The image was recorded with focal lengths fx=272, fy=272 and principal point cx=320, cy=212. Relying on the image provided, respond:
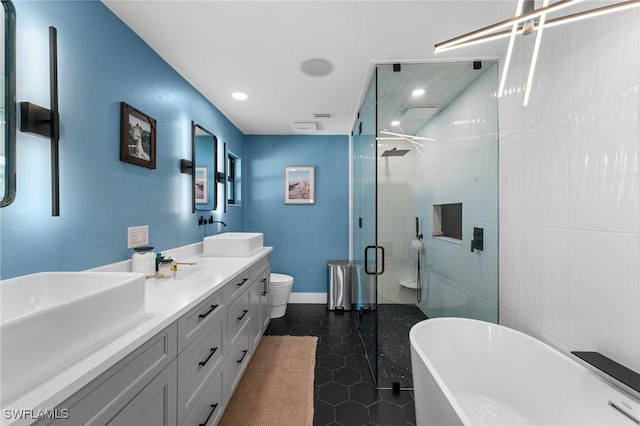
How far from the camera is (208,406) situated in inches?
56.8

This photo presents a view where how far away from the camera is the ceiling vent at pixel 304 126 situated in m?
3.29

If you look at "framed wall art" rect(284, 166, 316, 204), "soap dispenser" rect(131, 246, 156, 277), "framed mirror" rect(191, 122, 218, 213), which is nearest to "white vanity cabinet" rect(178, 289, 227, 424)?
"soap dispenser" rect(131, 246, 156, 277)

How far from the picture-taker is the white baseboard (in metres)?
3.85

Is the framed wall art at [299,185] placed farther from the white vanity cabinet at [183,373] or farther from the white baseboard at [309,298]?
the white vanity cabinet at [183,373]

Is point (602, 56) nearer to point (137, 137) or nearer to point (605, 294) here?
point (605, 294)

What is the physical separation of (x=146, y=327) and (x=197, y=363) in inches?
19.7

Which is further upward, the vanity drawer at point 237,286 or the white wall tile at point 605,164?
the white wall tile at point 605,164

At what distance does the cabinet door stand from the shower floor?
4.74ft

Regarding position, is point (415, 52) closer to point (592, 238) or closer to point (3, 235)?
point (592, 238)


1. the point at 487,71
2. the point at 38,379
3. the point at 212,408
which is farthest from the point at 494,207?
the point at 38,379

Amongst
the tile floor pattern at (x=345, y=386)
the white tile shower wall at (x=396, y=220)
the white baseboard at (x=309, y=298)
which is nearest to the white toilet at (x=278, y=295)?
the tile floor pattern at (x=345, y=386)

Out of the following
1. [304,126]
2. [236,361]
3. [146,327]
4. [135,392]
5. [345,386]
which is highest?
[304,126]

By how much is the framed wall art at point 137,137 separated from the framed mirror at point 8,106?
60cm

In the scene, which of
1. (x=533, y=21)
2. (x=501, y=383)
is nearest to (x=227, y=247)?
(x=501, y=383)
